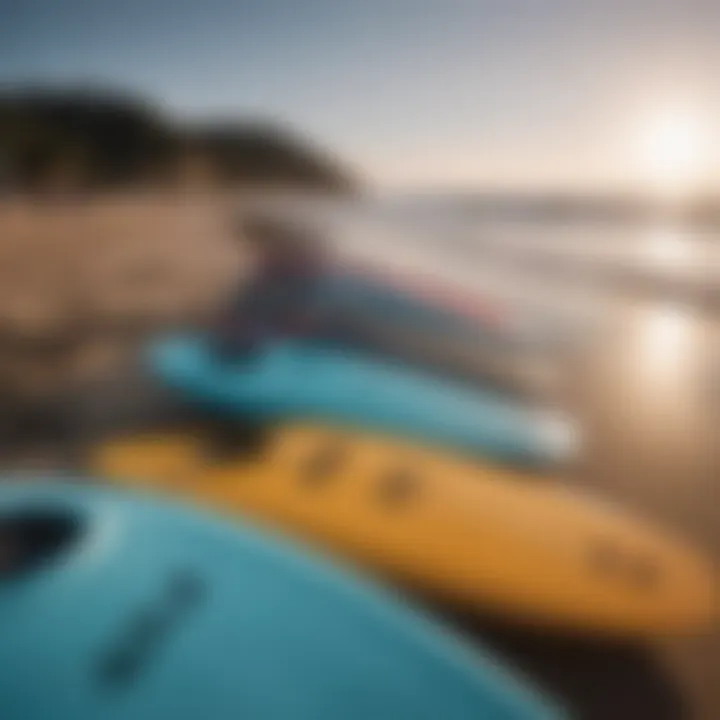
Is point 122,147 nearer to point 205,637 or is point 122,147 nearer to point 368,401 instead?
point 368,401

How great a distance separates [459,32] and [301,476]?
39 cm

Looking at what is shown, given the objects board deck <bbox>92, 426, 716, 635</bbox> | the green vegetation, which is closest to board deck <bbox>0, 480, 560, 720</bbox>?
board deck <bbox>92, 426, 716, 635</bbox>

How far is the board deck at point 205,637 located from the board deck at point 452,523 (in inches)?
1.1

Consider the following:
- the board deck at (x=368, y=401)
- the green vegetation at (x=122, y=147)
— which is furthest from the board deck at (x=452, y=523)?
the green vegetation at (x=122, y=147)

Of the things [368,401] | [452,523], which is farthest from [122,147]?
[452,523]

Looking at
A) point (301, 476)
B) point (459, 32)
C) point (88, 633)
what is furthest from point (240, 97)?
point (88, 633)

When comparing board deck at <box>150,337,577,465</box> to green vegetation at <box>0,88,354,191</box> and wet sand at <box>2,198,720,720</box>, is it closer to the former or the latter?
wet sand at <box>2,198,720,720</box>

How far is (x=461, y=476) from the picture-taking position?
2.13 ft

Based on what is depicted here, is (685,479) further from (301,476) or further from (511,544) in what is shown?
(301,476)

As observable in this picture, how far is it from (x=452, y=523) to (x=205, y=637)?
0.58ft

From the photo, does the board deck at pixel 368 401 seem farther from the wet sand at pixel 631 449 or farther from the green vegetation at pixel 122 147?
Result: the green vegetation at pixel 122 147

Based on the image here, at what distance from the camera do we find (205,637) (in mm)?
543

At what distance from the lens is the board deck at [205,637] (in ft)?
1.70

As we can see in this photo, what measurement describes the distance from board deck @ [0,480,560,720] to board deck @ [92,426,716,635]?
0.09 feet
